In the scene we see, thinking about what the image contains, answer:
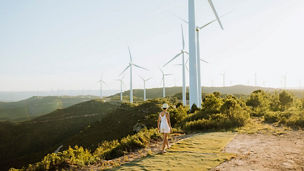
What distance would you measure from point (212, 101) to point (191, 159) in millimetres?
13209

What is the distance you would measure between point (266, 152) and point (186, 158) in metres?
3.09

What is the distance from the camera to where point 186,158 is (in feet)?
22.3

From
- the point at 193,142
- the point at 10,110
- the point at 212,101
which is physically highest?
the point at 212,101

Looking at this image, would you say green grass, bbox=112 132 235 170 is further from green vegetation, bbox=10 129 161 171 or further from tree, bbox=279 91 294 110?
tree, bbox=279 91 294 110

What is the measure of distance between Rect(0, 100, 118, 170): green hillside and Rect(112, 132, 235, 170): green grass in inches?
1838

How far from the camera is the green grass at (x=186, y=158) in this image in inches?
239

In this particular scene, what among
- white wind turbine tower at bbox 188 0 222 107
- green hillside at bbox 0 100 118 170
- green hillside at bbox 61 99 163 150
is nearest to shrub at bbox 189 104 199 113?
white wind turbine tower at bbox 188 0 222 107

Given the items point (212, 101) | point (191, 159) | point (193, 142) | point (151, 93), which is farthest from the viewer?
point (151, 93)

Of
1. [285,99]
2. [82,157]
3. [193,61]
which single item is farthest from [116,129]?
[82,157]

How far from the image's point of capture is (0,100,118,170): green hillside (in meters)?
52.3

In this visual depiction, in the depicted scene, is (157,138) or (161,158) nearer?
(161,158)

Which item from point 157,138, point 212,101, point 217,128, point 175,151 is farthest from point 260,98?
point 175,151

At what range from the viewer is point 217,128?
508 inches

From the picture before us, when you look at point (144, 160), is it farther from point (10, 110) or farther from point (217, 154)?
point (10, 110)
